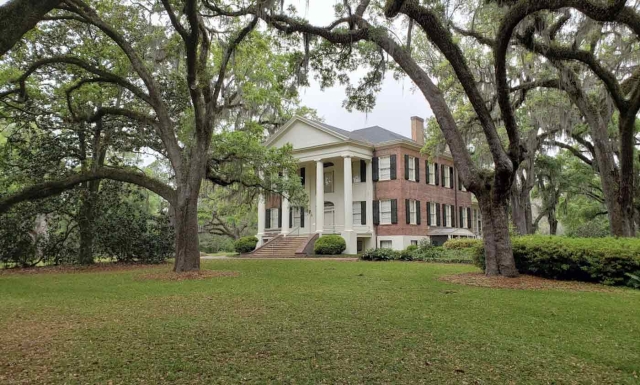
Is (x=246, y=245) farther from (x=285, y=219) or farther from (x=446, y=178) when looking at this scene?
(x=446, y=178)

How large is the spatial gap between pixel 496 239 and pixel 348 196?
45.5 feet

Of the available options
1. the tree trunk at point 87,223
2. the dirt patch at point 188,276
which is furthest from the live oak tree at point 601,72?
the tree trunk at point 87,223

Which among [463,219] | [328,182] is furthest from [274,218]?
[463,219]

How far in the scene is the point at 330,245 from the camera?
2175 cm

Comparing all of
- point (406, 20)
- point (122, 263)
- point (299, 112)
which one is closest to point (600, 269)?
point (406, 20)

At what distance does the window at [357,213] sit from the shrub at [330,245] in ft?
8.87

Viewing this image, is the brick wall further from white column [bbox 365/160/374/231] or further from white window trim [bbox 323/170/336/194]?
white window trim [bbox 323/170/336/194]

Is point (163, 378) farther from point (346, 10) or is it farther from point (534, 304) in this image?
point (346, 10)

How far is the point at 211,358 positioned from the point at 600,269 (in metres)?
9.12

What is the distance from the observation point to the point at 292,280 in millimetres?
10203

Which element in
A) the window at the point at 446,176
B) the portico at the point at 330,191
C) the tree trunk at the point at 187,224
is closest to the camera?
the tree trunk at the point at 187,224

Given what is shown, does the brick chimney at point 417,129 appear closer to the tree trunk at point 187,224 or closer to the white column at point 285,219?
the white column at point 285,219

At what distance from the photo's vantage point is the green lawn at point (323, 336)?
3.46m

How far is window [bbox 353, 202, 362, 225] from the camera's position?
2469 centimetres
